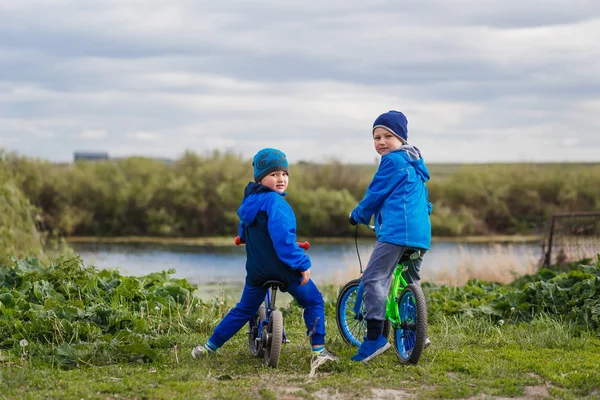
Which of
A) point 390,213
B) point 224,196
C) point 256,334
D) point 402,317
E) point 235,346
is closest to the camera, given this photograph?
point 390,213

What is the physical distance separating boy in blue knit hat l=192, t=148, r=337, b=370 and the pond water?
4.30 metres

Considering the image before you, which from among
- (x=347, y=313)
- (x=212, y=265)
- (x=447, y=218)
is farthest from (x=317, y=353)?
(x=447, y=218)

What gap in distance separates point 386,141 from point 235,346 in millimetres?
2331

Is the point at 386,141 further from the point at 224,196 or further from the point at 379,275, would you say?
the point at 224,196

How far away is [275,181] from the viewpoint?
5684mm

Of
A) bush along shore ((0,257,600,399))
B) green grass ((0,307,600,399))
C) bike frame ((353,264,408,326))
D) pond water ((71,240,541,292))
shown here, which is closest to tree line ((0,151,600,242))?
pond water ((71,240,541,292))

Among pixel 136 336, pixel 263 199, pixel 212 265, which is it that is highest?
pixel 263 199

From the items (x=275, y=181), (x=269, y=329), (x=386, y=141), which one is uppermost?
(x=386, y=141)

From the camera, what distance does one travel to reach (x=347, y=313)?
266 inches

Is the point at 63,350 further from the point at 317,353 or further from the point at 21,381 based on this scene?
the point at 317,353

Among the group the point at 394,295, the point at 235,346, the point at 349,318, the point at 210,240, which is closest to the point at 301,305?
the point at 394,295

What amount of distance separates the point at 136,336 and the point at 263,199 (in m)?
1.59

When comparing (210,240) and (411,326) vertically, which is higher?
(411,326)

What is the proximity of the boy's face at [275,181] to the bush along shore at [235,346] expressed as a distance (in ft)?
4.50
